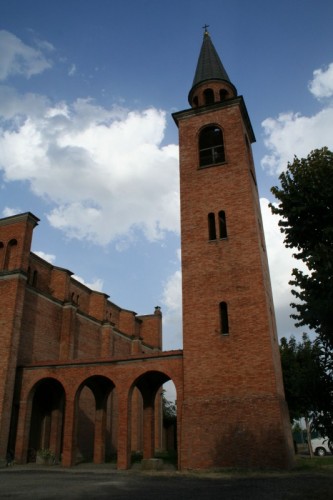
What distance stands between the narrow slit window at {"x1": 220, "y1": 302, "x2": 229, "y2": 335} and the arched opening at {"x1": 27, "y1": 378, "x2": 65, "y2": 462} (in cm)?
835

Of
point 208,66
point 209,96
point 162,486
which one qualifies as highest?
point 208,66

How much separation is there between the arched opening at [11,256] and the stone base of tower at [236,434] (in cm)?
1050

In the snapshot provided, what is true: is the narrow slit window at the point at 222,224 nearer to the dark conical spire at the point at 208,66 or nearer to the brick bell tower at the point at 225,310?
the brick bell tower at the point at 225,310

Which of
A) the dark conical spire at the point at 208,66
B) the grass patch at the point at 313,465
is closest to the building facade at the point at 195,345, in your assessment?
the dark conical spire at the point at 208,66

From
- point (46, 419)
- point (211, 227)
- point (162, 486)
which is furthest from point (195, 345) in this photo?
point (46, 419)

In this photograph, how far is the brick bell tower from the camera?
46.9 feet

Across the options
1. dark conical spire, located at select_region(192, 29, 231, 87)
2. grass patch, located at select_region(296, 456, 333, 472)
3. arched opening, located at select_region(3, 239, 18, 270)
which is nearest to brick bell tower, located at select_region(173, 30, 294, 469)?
grass patch, located at select_region(296, 456, 333, 472)

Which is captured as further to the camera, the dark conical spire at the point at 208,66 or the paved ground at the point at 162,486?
the dark conical spire at the point at 208,66

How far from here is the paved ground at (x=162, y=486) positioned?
30.6 feet

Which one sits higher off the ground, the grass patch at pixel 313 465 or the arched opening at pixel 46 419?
the arched opening at pixel 46 419

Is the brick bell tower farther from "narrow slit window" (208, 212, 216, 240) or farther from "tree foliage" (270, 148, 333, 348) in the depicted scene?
"tree foliage" (270, 148, 333, 348)

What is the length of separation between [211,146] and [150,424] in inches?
545

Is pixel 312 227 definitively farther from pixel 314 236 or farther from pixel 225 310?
pixel 225 310

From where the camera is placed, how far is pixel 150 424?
18.9 meters
